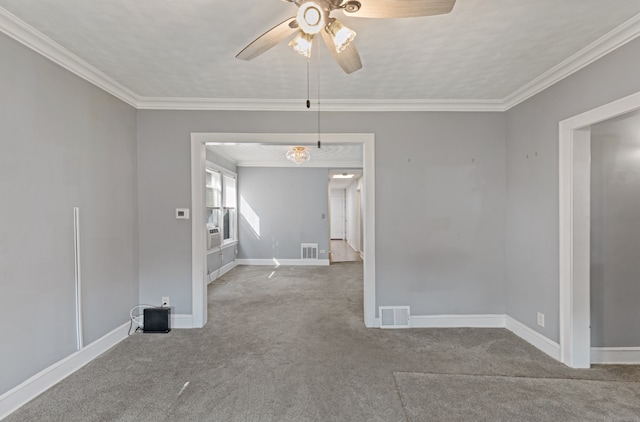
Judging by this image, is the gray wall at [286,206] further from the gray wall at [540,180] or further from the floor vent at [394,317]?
the gray wall at [540,180]

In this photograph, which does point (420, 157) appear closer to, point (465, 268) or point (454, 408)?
point (465, 268)

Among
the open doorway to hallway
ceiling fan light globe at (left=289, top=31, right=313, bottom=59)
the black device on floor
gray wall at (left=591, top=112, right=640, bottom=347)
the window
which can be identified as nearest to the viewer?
ceiling fan light globe at (left=289, top=31, right=313, bottom=59)

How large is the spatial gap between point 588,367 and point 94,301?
438cm

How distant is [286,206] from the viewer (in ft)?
23.5

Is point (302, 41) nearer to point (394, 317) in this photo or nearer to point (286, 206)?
point (394, 317)

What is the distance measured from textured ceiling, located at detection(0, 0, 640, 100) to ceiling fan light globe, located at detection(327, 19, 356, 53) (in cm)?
44

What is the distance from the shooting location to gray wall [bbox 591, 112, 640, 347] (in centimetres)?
250

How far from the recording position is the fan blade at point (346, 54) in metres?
1.60

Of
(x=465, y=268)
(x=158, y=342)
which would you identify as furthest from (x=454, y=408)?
(x=158, y=342)

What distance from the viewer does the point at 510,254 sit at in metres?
3.21

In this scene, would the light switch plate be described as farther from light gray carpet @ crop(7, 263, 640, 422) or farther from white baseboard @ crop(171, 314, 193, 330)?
light gray carpet @ crop(7, 263, 640, 422)

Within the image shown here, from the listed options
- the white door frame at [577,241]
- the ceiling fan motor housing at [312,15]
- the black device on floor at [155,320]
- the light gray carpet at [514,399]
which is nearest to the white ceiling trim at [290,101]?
the white door frame at [577,241]

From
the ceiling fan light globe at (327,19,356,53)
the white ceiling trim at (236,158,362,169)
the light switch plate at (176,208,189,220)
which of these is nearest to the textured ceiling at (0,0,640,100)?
the ceiling fan light globe at (327,19,356,53)

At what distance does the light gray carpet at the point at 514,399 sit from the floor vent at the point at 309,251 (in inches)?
192
